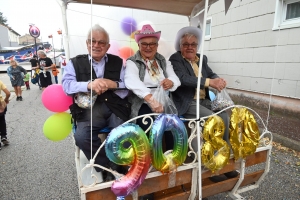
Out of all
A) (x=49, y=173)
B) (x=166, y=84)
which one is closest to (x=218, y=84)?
(x=166, y=84)

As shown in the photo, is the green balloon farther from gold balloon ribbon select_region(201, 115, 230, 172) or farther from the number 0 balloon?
gold balloon ribbon select_region(201, 115, 230, 172)

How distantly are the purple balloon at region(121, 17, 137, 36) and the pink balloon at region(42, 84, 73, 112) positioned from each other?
1165 mm

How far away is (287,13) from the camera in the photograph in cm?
441

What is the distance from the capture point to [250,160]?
6.55ft

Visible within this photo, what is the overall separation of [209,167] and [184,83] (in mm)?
865

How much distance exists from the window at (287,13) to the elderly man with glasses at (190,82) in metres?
2.84

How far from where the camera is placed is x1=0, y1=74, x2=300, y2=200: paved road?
2.53m

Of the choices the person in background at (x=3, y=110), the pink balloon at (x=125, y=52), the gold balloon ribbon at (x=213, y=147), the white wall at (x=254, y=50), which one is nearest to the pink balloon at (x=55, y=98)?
the pink balloon at (x=125, y=52)

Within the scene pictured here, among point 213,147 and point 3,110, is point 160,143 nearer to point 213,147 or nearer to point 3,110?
point 213,147

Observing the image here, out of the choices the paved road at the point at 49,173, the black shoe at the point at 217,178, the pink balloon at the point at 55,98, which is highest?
the pink balloon at the point at 55,98

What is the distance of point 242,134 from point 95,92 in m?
1.33

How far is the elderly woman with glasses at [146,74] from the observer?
1.97 meters

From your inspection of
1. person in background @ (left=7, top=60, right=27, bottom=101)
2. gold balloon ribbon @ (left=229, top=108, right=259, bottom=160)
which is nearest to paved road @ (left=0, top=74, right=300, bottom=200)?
gold balloon ribbon @ (left=229, top=108, right=259, bottom=160)

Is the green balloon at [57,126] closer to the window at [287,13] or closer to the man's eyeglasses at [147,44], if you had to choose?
the man's eyeglasses at [147,44]
